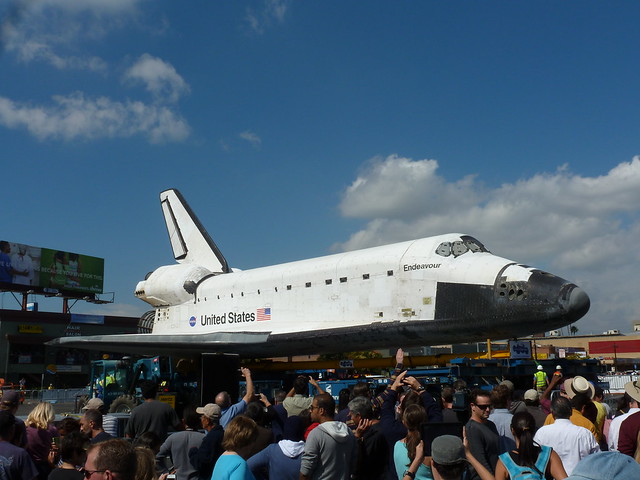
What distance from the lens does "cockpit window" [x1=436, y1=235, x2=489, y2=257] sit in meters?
10.3

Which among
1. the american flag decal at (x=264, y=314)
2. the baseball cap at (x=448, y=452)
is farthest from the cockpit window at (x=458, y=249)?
the baseball cap at (x=448, y=452)

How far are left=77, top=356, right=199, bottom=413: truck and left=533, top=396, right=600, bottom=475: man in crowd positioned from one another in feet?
27.0

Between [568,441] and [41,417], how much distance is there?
3585 millimetres

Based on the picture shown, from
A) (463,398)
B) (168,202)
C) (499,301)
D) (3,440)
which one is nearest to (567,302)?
(499,301)

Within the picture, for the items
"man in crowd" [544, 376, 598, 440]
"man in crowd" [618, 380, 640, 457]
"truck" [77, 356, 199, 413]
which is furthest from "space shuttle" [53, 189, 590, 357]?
"man in crowd" [618, 380, 640, 457]

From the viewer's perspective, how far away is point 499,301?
9.30 m

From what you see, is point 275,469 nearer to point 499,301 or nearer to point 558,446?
point 558,446

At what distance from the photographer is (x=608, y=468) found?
1.66 m

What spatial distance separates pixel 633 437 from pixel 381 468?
1.64 meters

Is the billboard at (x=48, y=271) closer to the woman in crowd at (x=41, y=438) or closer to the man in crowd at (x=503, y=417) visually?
the woman in crowd at (x=41, y=438)

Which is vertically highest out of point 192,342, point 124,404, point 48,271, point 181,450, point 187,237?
point 48,271

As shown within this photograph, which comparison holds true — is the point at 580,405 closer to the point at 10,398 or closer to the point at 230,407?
the point at 230,407

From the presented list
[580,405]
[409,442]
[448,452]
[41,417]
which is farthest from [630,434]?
[41,417]

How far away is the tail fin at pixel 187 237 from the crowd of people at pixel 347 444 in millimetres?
11938
